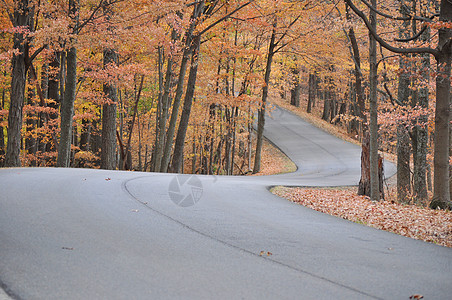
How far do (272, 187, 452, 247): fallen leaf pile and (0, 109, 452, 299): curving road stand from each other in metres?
1.05

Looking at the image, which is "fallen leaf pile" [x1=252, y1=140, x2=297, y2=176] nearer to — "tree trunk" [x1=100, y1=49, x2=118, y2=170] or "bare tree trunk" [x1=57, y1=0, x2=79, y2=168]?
"tree trunk" [x1=100, y1=49, x2=118, y2=170]

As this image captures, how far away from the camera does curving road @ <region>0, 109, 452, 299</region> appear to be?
4.16 m

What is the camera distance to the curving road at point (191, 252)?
4156mm

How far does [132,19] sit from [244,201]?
1040 centimetres

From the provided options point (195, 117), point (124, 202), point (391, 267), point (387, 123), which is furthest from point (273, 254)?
point (195, 117)

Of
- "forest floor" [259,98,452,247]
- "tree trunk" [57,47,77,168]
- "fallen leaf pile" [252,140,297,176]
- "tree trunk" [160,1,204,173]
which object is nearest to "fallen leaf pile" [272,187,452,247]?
"forest floor" [259,98,452,247]

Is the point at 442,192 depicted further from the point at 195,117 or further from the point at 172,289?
the point at 195,117

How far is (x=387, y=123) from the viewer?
1753cm

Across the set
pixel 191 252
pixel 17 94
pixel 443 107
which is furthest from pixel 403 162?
pixel 17 94

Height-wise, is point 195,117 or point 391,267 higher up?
point 195,117

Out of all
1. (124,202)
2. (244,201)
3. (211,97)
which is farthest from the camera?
(211,97)

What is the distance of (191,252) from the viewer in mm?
5359

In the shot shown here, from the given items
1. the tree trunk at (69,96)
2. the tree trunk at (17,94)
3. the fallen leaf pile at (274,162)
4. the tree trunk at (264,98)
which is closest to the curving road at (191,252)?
the tree trunk at (17,94)

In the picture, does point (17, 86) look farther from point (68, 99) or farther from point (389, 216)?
point (389, 216)
